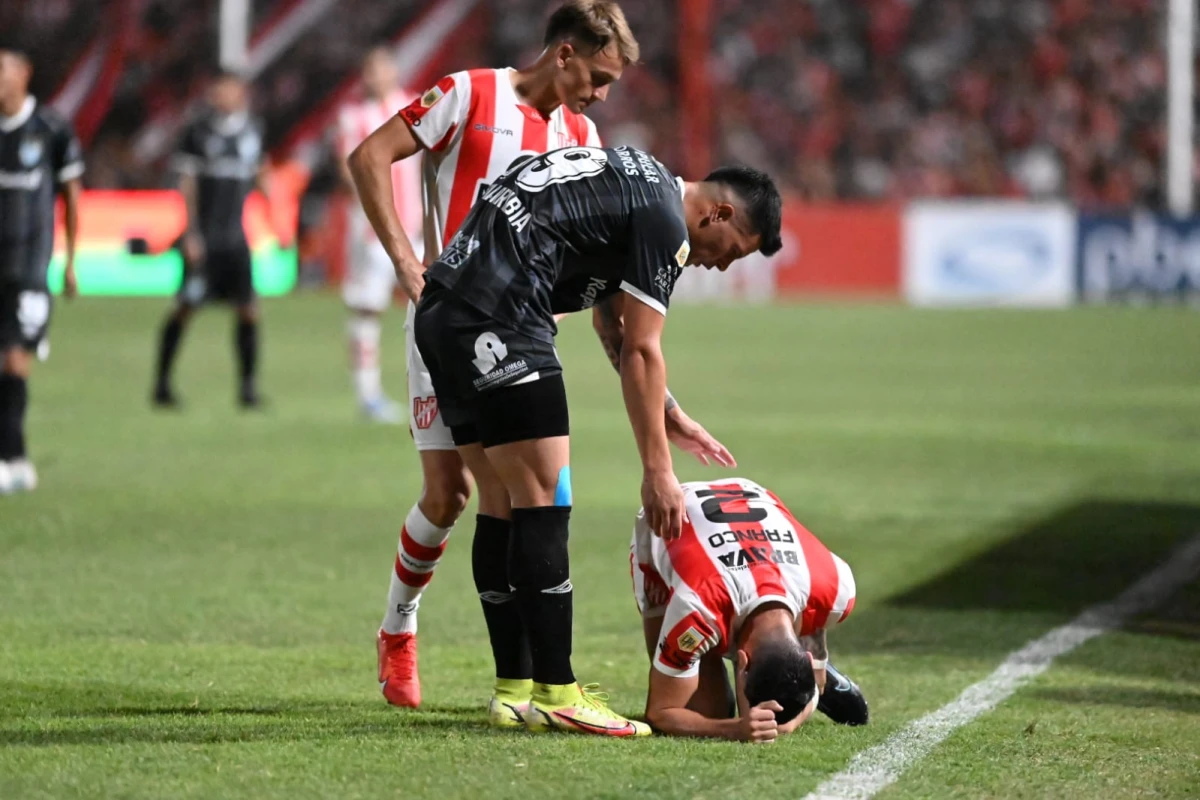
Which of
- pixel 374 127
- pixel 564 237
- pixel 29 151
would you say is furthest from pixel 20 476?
pixel 564 237

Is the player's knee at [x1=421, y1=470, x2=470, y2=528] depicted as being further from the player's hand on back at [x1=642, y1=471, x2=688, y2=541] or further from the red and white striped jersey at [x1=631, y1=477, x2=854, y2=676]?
the player's hand on back at [x1=642, y1=471, x2=688, y2=541]

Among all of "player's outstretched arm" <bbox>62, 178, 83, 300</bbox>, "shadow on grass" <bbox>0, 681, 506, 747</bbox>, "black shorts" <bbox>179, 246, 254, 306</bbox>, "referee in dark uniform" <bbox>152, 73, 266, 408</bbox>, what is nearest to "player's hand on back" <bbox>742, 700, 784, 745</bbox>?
→ "shadow on grass" <bbox>0, 681, 506, 747</bbox>

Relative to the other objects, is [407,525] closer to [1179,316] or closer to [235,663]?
[235,663]

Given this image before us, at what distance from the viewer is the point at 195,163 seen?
563 inches

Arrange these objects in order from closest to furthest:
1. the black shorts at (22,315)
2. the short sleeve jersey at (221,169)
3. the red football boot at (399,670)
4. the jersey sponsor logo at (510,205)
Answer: the jersey sponsor logo at (510,205), the red football boot at (399,670), the black shorts at (22,315), the short sleeve jersey at (221,169)

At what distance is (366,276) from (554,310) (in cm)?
880

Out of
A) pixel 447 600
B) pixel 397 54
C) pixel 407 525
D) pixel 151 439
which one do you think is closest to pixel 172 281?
pixel 397 54

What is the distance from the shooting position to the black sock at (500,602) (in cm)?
527

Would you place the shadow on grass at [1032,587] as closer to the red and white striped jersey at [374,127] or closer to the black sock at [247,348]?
the red and white striped jersey at [374,127]

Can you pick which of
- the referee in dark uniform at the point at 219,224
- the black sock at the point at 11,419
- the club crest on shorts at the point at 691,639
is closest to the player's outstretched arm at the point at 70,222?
the black sock at the point at 11,419

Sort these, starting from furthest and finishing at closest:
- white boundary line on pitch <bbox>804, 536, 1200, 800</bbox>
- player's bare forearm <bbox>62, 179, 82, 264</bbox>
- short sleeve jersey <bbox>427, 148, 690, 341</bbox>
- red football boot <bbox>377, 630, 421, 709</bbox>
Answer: player's bare forearm <bbox>62, 179, 82, 264</bbox>, red football boot <bbox>377, 630, 421, 709</bbox>, short sleeve jersey <bbox>427, 148, 690, 341</bbox>, white boundary line on pitch <bbox>804, 536, 1200, 800</bbox>

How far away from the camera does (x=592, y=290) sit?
16.6ft

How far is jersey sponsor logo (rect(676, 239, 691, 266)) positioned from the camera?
4.80 meters

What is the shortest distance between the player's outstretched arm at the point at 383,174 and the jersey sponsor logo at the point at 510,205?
0.54 m
